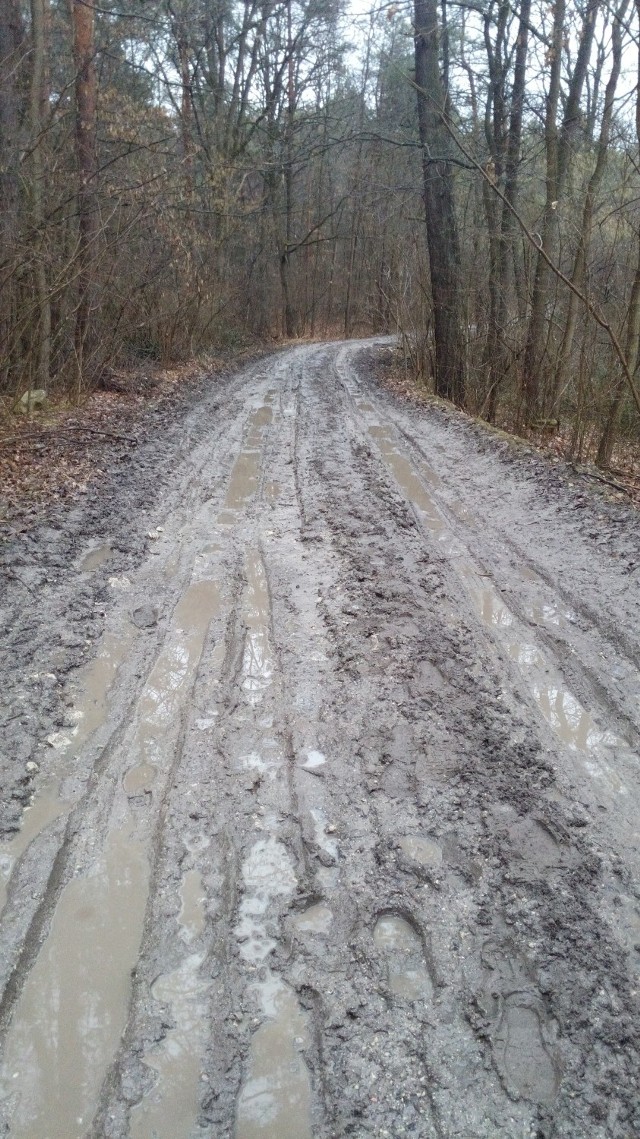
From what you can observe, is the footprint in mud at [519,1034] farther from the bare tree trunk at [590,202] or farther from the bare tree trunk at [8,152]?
the bare tree trunk at [8,152]

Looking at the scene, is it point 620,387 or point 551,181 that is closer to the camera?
point 620,387

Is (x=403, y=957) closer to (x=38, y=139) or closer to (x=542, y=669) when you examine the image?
(x=542, y=669)

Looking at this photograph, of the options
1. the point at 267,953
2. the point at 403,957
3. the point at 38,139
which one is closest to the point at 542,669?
the point at 403,957

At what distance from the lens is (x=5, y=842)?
2.73 meters

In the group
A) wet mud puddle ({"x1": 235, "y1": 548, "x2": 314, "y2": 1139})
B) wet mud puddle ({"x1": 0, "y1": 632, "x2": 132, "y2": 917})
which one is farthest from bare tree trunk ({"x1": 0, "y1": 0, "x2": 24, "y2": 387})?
wet mud puddle ({"x1": 235, "y1": 548, "x2": 314, "y2": 1139})

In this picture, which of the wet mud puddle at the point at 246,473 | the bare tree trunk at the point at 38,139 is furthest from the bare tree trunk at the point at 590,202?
the bare tree trunk at the point at 38,139

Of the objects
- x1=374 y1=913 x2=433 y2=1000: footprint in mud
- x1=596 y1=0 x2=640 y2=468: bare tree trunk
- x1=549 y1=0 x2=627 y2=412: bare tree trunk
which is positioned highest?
x1=549 y1=0 x2=627 y2=412: bare tree trunk

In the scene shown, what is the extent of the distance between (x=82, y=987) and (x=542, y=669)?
271 cm

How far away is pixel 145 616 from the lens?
Result: 14.8 feet

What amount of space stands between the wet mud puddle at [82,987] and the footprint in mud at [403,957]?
0.64m

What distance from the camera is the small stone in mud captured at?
174 inches

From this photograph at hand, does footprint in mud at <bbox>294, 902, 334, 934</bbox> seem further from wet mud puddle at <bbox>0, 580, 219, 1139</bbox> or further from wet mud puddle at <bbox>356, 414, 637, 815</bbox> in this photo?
wet mud puddle at <bbox>356, 414, 637, 815</bbox>

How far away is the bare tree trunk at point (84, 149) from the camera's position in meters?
10.7

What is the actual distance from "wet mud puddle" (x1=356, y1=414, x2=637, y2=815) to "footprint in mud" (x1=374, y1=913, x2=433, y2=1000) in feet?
3.42
